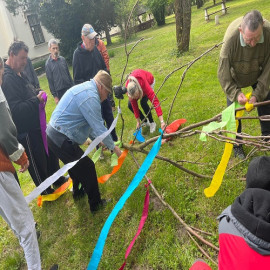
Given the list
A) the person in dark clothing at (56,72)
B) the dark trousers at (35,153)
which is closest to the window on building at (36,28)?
the person in dark clothing at (56,72)

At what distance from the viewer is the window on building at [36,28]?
62.1 ft

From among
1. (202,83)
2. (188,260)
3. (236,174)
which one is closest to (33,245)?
(188,260)

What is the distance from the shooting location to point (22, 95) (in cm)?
293

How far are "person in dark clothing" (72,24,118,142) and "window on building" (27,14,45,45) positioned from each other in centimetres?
1760

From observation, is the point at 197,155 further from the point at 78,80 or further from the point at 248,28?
the point at 78,80

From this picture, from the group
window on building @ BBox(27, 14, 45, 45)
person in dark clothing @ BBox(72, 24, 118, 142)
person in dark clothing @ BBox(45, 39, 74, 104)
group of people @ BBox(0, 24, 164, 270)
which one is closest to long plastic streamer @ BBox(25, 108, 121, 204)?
group of people @ BBox(0, 24, 164, 270)

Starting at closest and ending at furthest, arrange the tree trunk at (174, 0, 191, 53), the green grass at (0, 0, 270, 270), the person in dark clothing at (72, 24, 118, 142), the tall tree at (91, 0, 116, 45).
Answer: the green grass at (0, 0, 270, 270) → the person in dark clothing at (72, 24, 118, 142) → the tree trunk at (174, 0, 191, 53) → the tall tree at (91, 0, 116, 45)

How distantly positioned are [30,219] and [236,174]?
2.28 m

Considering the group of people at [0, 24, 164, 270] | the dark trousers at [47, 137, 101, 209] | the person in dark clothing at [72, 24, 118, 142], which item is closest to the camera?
the group of people at [0, 24, 164, 270]

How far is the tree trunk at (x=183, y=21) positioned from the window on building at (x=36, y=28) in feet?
46.6

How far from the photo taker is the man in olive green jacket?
98.1 inches

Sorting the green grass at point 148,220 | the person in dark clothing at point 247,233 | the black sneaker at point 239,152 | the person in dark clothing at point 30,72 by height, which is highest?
the person in dark clothing at point 30,72

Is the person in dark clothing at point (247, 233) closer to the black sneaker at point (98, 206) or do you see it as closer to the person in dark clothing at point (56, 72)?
the black sneaker at point (98, 206)

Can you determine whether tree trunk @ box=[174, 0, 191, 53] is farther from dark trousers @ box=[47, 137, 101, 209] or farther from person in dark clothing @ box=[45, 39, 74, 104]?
dark trousers @ box=[47, 137, 101, 209]
